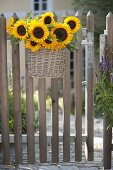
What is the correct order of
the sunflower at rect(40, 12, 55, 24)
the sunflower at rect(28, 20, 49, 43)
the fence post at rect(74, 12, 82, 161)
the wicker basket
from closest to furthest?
the sunflower at rect(28, 20, 49, 43) → the sunflower at rect(40, 12, 55, 24) → the wicker basket → the fence post at rect(74, 12, 82, 161)

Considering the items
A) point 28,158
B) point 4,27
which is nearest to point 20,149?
point 28,158

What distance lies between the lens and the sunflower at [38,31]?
424cm

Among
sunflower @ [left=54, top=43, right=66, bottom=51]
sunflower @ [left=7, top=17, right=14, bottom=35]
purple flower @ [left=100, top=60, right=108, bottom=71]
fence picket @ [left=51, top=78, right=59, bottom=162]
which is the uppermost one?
sunflower @ [left=7, top=17, right=14, bottom=35]

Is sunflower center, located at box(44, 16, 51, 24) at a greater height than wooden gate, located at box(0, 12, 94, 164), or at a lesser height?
greater

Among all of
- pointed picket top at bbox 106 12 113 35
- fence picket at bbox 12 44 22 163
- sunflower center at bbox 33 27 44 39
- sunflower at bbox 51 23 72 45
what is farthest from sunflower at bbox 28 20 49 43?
pointed picket top at bbox 106 12 113 35

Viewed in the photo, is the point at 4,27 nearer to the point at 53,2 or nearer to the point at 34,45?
the point at 34,45

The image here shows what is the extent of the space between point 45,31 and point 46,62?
0.41 m

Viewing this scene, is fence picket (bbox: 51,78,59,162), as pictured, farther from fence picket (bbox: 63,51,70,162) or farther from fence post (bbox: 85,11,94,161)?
fence post (bbox: 85,11,94,161)

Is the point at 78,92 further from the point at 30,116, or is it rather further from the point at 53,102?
the point at 30,116

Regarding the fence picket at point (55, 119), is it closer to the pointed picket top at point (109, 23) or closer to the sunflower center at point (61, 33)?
the sunflower center at point (61, 33)

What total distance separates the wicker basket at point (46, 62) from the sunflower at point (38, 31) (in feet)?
0.71

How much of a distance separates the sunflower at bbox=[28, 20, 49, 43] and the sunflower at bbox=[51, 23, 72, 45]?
0.37 feet

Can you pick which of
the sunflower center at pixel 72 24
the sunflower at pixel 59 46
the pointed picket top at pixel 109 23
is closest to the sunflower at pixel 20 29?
the sunflower at pixel 59 46

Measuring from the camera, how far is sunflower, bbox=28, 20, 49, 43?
Result: 4.24m
